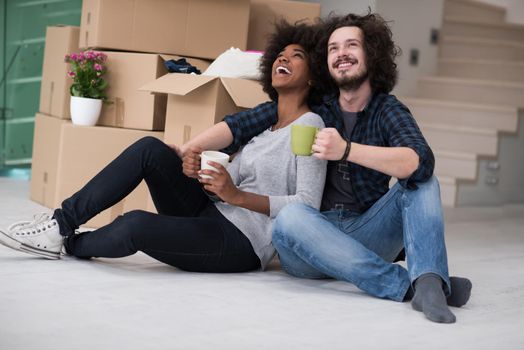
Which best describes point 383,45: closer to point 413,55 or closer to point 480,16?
point 413,55

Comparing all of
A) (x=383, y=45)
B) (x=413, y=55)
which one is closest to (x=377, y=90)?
(x=383, y=45)

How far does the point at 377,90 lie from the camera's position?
2.56m

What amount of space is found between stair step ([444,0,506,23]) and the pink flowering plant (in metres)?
3.35

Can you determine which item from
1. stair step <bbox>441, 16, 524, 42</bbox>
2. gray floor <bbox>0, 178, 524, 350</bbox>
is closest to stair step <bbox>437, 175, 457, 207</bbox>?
stair step <bbox>441, 16, 524, 42</bbox>

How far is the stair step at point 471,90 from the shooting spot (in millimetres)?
5609

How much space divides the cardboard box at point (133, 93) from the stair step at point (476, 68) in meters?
2.85

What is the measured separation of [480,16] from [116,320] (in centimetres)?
507

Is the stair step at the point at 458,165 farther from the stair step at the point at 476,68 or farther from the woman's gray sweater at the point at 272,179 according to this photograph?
the woman's gray sweater at the point at 272,179

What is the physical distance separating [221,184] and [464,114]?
351 cm

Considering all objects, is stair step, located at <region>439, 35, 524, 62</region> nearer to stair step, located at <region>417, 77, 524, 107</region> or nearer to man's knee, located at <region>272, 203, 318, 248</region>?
stair step, located at <region>417, 77, 524, 107</region>

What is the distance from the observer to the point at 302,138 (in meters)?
2.18

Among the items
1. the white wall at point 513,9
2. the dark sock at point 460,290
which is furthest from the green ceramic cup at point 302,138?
the white wall at point 513,9

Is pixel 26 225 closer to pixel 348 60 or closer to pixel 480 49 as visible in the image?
pixel 348 60

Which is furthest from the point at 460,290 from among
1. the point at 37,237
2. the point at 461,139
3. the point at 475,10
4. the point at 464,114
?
the point at 475,10
